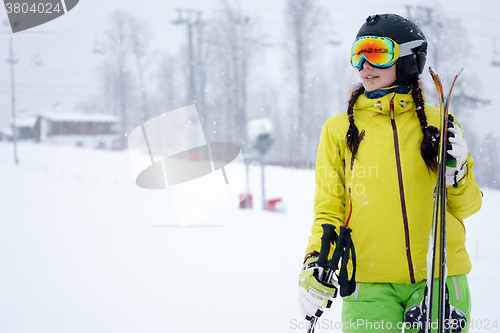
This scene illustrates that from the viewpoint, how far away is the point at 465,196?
1200 millimetres

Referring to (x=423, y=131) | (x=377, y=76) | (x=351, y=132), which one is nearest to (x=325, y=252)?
(x=351, y=132)

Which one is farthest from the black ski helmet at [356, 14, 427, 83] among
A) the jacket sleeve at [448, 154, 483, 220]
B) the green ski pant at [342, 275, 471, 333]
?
the green ski pant at [342, 275, 471, 333]

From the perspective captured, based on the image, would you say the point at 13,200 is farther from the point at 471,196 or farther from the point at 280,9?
the point at 280,9

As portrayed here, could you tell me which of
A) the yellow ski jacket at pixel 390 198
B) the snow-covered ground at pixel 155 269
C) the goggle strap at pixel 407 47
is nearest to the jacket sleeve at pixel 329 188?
the yellow ski jacket at pixel 390 198

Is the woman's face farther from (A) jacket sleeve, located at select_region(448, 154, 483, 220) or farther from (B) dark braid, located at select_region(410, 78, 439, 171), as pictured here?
(A) jacket sleeve, located at select_region(448, 154, 483, 220)

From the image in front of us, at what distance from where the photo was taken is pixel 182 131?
2089 cm

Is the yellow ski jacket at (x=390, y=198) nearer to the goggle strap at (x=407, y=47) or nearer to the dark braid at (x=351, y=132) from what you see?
the dark braid at (x=351, y=132)

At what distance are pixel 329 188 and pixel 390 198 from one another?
20 cm

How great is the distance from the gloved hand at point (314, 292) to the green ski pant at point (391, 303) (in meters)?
0.13

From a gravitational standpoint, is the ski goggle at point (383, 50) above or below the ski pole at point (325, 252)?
above

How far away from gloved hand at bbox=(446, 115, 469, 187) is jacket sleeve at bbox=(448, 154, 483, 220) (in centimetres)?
4

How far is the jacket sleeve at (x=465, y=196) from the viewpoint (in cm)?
118

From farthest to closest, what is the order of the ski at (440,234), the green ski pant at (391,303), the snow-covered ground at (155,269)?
1. the snow-covered ground at (155,269)
2. the green ski pant at (391,303)
3. the ski at (440,234)

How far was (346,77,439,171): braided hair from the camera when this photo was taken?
1.21m
